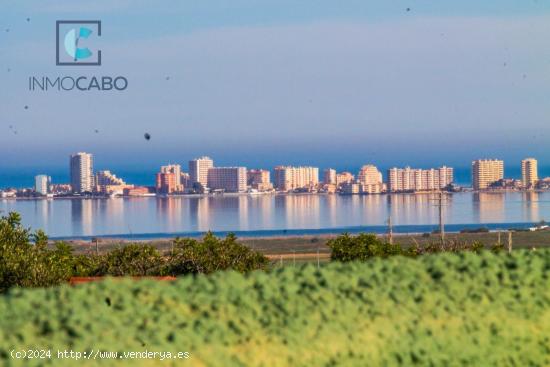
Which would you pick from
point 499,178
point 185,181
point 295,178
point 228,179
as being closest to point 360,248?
point 499,178

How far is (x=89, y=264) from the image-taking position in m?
19.1

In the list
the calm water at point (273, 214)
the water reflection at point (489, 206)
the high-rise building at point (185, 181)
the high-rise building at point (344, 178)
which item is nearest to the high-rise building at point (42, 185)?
the calm water at point (273, 214)

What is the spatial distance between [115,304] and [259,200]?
150 metres

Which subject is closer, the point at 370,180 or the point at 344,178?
the point at 370,180

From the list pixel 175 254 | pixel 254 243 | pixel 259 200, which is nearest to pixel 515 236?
pixel 254 243

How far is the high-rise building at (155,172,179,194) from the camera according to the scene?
164 meters

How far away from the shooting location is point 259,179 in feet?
Result: 576

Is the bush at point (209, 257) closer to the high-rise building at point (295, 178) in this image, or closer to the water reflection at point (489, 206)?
the water reflection at point (489, 206)

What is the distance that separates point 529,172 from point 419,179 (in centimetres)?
1767

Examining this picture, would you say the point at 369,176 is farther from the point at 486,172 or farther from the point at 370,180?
the point at 486,172

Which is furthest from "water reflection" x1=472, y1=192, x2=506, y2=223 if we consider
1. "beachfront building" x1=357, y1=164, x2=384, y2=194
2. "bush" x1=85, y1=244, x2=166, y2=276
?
"bush" x1=85, y1=244, x2=166, y2=276

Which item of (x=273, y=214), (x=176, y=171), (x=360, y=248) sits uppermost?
(x=176, y=171)

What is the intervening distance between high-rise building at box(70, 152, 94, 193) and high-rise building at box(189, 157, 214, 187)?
17.5 m

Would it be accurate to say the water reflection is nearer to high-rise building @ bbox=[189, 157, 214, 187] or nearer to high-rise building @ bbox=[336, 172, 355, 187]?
high-rise building @ bbox=[336, 172, 355, 187]
